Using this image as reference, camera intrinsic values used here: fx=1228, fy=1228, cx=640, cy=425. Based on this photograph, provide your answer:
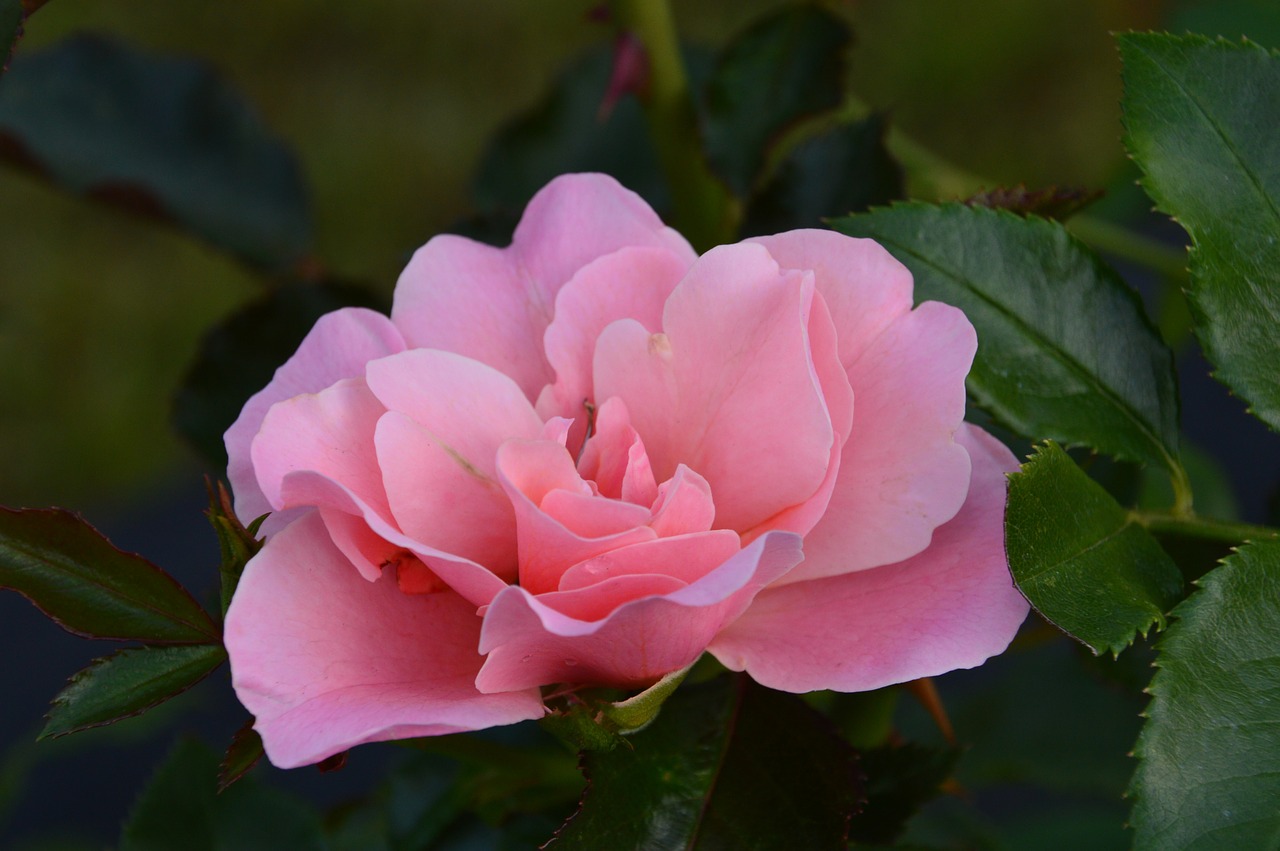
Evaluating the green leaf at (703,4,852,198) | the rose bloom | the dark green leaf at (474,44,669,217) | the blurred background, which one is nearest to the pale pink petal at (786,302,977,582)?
the rose bloom

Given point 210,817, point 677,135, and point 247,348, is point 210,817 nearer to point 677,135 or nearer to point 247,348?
point 247,348

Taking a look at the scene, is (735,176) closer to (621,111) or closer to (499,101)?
(621,111)

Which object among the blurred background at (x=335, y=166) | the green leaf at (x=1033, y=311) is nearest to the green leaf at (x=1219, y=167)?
the green leaf at (x=1033, y=311)

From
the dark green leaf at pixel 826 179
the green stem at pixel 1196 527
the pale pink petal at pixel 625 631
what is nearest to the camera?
the pale pink petal at pixel 625 631

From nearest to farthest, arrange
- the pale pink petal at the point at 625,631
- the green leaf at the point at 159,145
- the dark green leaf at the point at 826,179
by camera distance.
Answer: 1. the pale pink petal at the point at 625,631
2. the dark green leaf at the point at 826,179
3. the green leaf at the point at 159,145

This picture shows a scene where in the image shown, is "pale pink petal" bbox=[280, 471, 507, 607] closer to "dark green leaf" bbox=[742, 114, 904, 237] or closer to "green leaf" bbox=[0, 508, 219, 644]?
"green leaf" bbox=[0, 508, 219, 644]

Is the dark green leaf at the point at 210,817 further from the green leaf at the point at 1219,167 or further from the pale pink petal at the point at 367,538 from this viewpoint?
the green leaf at the point at 1219,167

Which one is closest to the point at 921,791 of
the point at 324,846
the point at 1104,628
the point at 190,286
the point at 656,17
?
the point at 1104,628
